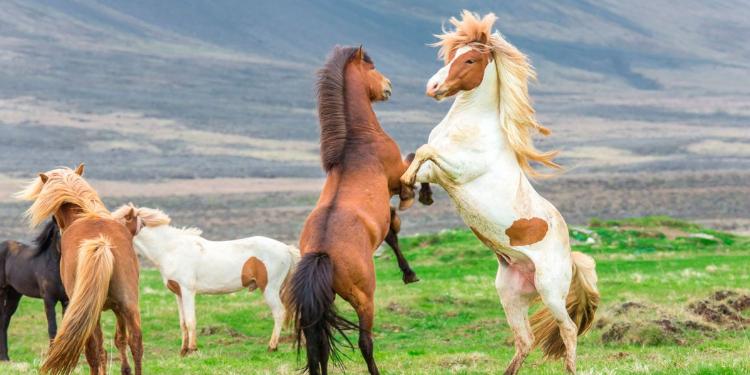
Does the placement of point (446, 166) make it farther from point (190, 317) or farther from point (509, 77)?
point (190, 317)

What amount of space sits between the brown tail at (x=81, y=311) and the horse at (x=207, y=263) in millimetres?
5677

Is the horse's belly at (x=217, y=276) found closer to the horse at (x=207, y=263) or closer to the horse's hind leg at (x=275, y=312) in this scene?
the horse at (x=207, y=263)

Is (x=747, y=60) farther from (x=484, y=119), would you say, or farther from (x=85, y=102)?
(x=484, y=119)

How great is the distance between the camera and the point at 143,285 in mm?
23516

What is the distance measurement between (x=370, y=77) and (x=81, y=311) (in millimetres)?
3290

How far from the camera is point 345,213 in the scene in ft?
30.8

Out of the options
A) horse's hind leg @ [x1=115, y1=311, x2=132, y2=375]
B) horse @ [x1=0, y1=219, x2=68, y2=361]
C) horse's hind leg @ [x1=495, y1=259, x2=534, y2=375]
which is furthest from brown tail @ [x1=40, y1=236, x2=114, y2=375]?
horse @ [x1=0, y1=219, x2=68, y2=361]

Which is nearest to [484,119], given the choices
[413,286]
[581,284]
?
[581,284]

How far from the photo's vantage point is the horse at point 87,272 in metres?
9.45

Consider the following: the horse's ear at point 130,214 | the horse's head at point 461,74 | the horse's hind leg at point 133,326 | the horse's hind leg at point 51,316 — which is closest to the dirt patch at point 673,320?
the horse's head at point 461,74

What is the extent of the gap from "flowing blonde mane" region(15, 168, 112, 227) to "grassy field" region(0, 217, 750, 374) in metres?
1.99

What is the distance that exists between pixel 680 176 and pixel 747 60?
10375cm

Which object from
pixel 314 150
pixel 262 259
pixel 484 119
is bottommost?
pixel 314 150

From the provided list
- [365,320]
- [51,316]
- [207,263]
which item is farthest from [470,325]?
[365,320]
